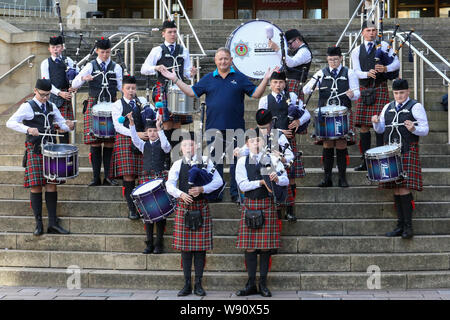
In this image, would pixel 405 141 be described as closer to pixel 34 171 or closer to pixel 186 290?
pixel 186 290

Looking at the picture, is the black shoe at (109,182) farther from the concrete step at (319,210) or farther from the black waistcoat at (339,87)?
the black waistcoat at (339,87)

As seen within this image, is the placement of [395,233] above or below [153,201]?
below

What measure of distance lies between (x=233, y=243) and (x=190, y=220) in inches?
34.0

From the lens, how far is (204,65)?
45.2 feet

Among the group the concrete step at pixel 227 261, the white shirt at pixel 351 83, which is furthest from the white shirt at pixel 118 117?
the white shirt at pixel 351 83

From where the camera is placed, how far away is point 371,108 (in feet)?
32.7

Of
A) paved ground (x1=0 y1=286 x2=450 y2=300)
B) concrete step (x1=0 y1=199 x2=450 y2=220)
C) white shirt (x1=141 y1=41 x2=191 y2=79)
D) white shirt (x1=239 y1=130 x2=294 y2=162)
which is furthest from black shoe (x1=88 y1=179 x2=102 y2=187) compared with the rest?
white shirt (x1=239 y1=130 x2=294 y2=162)

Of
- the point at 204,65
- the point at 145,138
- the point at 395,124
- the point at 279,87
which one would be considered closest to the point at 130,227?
the point at 145,138

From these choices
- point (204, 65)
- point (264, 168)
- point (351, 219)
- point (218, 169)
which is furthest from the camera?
point (204, 65)

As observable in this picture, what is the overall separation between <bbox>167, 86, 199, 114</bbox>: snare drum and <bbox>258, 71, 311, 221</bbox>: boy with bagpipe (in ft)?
2.81

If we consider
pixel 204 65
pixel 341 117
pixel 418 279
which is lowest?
pixel 418 279

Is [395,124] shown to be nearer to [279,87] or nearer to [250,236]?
[279,87]

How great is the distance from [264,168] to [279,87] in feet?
4.38

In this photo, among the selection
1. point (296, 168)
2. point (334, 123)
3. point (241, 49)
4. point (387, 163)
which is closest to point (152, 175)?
point (296, 168)
